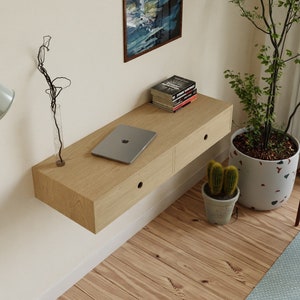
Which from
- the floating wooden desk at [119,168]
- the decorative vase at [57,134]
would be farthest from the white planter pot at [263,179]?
the decorative vase at [57,134]

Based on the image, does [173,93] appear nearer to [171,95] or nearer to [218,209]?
[171,95]

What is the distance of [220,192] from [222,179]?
0.11m

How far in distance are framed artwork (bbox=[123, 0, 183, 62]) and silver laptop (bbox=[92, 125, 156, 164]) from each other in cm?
32

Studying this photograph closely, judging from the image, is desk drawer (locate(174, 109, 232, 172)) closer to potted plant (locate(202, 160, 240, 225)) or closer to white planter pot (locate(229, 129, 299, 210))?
potted plant (locate(202, 160, 240, 225))

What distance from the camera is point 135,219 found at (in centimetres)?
278

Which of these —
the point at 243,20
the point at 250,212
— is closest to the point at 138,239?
the point at 250,212

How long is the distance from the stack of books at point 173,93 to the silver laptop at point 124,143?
249 millimetres

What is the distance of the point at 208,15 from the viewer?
2.68 metres

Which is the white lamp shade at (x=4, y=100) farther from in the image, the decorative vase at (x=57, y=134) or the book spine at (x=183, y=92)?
the book spine at (x=183, y=92)

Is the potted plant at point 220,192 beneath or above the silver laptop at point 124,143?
beneath

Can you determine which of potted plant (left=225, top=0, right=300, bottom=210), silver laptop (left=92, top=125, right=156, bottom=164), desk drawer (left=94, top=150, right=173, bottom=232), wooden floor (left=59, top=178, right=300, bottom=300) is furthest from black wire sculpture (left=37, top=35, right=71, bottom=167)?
potted plant (left=225, top=0, right=300, bottom=210)

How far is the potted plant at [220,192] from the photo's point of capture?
270cm

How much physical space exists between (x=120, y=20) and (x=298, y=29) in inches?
48.5

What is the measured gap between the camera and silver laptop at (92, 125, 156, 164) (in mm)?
2111
